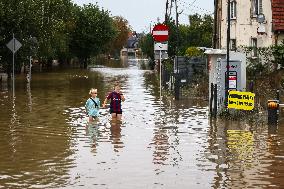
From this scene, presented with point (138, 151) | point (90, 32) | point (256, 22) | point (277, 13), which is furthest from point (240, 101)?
point (90, 32)

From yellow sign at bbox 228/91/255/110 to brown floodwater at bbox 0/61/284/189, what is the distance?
82cm

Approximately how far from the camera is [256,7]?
39781 millimetres

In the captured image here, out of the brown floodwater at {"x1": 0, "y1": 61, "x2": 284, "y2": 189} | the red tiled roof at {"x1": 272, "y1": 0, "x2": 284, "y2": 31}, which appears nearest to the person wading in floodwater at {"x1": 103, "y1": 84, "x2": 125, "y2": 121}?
the brown floodwater at {"x1": 0, "y1": 61, "x2": 284, "y2": 189}

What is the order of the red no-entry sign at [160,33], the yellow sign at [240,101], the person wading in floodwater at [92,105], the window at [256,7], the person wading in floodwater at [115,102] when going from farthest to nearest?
the window at [256,7], the red no-entry sign at [160,33], the yellow sign at [240,101], the person wading in floodwater at [115,102], the person wading in floodwater at [92,105]

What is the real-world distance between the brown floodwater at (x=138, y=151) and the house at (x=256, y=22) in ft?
53.8

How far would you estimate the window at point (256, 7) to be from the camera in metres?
39.4

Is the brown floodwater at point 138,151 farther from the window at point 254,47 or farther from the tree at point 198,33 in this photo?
the tree at point 198,33

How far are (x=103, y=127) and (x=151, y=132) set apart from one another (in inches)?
72.3

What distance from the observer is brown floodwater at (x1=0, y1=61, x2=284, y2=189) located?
10836mm

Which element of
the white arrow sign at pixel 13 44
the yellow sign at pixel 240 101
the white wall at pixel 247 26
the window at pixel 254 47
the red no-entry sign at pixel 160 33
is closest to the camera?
the yellow sign at pixel 240 101

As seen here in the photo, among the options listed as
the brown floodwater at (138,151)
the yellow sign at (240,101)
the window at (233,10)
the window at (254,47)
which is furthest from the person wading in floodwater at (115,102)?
the window at (233,10)

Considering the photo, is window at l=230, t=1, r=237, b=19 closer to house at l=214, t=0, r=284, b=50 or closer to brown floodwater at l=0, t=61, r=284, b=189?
house at l=214, t=0, r=284, b=50

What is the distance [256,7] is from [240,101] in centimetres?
2091

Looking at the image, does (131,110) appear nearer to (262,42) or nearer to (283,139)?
(283,139)
